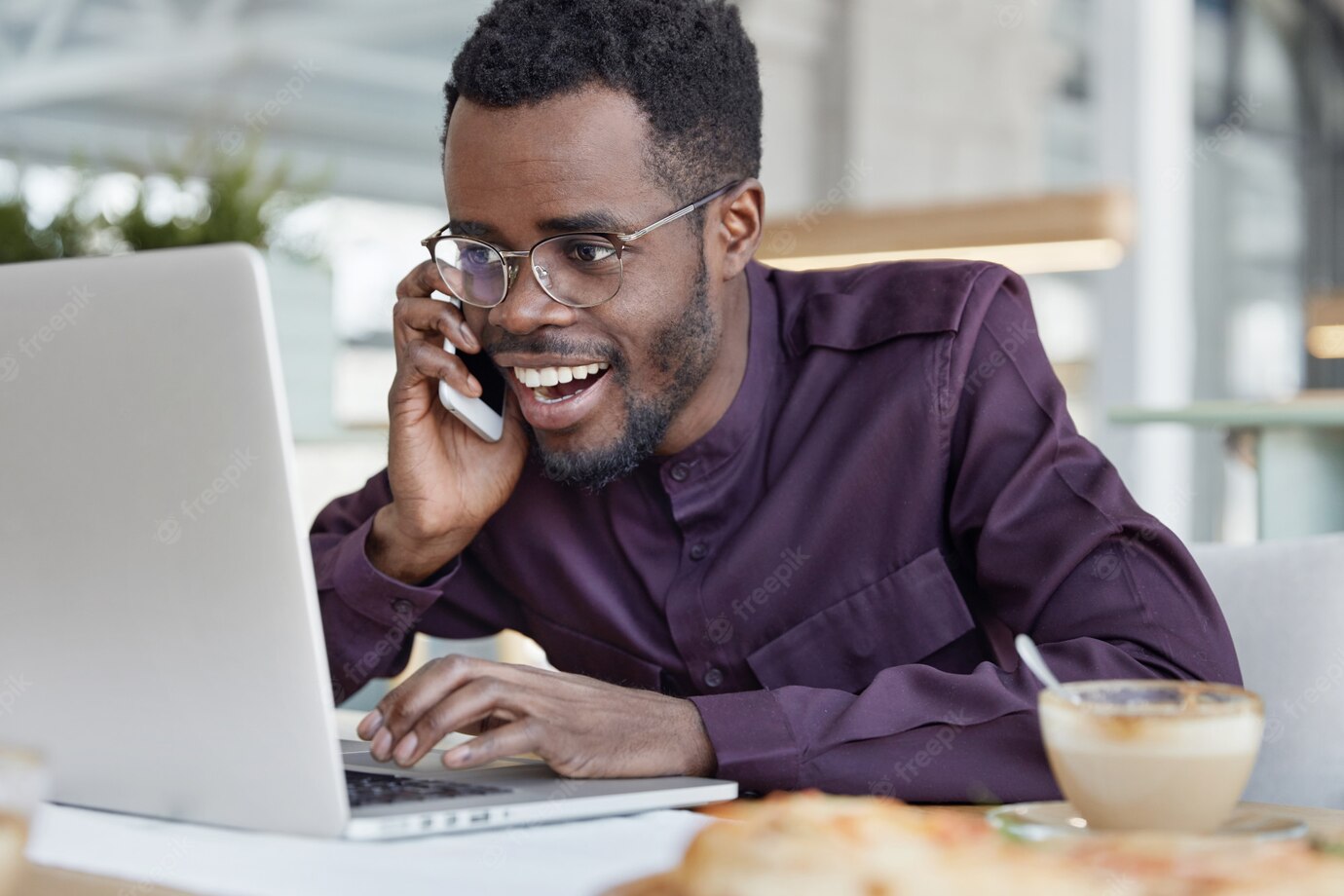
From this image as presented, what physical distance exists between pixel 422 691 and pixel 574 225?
56 centimetres

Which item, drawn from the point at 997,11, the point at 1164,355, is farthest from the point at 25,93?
the point at 1164,355

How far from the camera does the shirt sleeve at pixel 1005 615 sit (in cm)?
119

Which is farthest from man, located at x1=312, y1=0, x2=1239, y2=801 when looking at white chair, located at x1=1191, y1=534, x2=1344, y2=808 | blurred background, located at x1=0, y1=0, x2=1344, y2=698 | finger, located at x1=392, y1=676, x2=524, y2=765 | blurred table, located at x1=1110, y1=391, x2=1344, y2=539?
blurred background, located at x1=0, y1=0, x2=1344, y2=698

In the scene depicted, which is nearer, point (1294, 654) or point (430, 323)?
point (1294, 654)

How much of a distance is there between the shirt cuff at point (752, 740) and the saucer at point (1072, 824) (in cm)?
32

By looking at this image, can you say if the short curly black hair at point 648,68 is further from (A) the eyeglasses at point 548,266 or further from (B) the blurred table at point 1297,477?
(B) the blurred table at point 1297,477

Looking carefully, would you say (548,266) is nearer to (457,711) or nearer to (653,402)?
(653,402)

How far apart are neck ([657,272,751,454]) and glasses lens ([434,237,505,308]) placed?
25 cm

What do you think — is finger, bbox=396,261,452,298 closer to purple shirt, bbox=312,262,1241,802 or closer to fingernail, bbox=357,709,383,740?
purple shirt, bbox=312,262,1241,802

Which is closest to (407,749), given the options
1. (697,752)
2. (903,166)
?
(697,752)

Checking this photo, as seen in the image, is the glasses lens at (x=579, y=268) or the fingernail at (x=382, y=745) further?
the glasses lens at (x=579, y=268)

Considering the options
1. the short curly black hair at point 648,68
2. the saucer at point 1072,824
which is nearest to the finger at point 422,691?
the saucer at point 1072,824

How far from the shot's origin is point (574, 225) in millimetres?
1469

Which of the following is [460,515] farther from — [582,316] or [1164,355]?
[1164,355]
